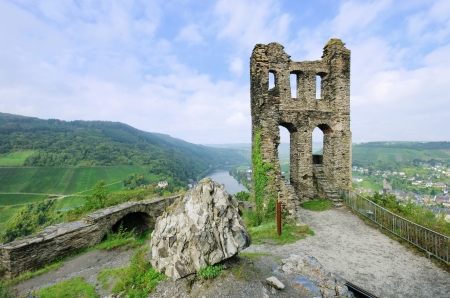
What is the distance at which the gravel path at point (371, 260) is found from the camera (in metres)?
5.27

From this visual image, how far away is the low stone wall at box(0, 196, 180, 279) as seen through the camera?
22.7ft

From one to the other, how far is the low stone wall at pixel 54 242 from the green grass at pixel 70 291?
7.69 ft

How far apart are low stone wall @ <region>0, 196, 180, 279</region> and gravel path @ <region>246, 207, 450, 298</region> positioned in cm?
682

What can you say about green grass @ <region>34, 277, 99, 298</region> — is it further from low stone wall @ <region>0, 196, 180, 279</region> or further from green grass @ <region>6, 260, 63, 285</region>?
low stone wall @ <region>0, 196, 180, 279</region>

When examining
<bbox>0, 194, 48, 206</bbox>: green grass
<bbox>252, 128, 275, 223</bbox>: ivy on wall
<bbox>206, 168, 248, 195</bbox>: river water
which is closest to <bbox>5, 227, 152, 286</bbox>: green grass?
<bbox>252, 128, 275, 223</bbox>: ivy on wall

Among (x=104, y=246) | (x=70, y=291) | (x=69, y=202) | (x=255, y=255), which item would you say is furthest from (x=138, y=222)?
(x=69, y=202)

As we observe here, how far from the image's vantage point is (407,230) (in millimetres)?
7555

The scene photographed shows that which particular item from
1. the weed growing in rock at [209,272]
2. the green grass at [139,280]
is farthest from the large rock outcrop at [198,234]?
the green grass at [139,280]

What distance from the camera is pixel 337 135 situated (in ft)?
45.2

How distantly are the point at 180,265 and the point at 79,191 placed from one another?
49952 mm

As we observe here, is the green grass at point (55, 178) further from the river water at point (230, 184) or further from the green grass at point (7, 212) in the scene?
the river water at point (230, 184)

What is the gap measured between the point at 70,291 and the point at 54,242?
3.49 m

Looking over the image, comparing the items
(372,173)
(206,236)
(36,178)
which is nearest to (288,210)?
(206,236)

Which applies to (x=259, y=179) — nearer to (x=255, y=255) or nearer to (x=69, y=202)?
(x=255, y=255)
